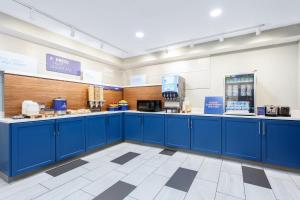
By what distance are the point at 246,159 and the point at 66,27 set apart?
4432 mm

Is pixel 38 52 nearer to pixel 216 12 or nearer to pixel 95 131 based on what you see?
pixel 95 131

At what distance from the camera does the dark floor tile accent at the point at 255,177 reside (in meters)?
2.19

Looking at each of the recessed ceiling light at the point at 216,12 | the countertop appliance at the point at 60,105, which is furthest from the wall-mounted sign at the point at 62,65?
the recessed ceiling light at the point at 216,12

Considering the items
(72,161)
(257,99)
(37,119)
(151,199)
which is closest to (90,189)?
(151,199)

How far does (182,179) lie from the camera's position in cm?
230

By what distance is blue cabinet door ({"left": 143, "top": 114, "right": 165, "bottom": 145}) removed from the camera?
12.3ft

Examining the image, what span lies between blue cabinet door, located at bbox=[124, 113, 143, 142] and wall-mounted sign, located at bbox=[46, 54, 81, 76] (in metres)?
1.86

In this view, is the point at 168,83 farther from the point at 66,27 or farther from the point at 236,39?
the point at 66,27

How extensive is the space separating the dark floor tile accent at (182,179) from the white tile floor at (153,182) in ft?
0.21

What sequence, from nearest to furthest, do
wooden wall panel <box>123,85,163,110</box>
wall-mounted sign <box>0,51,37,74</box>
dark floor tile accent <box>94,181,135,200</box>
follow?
dark floor tile accent <box>94,181,135,200</box> < wall-mounted sign <box>0,51,37,74</box> < wooden wall panel <box>123,85,163,110</box>

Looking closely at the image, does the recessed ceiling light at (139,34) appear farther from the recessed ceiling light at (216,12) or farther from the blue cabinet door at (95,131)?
the blue cabinet door at (95,131)

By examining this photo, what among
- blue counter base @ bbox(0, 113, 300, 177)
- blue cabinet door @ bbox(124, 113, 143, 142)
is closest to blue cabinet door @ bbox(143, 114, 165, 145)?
blue counter base @ bbox(0, 113, 300, 177)

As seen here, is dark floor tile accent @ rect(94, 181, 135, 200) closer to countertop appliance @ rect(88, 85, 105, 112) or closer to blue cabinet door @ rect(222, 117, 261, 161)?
blue cabinet door @ rect(222, 117, 261, 161)

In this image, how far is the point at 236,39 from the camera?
11.1ft
